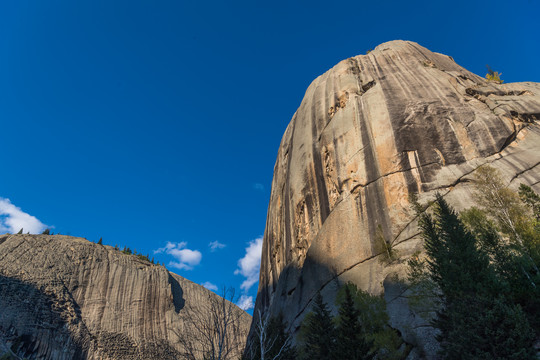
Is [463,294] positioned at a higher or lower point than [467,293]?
lower

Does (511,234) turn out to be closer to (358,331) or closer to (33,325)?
(358,331)

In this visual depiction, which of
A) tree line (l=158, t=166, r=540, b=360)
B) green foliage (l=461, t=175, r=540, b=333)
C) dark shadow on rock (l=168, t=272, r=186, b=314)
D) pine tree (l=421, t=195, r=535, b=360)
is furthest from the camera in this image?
dark shadow on rock (l=168, t=272, r=186, b=314)

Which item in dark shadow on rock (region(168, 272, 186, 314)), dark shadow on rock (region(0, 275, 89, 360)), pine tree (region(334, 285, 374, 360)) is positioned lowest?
pine tree (region(334, 285, 374, 360))

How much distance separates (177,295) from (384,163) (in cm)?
3888

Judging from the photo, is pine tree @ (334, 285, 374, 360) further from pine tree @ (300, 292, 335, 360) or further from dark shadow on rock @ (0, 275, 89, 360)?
dark shadow on rock @ (0, 275, 89, 360)

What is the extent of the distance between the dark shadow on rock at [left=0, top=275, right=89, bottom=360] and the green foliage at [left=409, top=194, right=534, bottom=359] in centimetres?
3622

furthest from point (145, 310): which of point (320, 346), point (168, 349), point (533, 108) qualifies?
point (533, 108)

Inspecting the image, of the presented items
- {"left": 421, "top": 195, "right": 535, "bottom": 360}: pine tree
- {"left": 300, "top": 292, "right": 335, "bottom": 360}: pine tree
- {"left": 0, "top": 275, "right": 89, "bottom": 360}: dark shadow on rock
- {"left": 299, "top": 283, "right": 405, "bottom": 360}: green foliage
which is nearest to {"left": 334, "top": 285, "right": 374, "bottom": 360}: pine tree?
{"left": 299, "top": 283, "right": 405, "bottom": 360}: green foliage

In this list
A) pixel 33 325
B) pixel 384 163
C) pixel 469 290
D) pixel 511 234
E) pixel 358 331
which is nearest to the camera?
pixel 469 290

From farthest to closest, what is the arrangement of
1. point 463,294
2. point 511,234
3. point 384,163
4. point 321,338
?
point 384,163 < point 511,234 < point 321,338 < point 463,294

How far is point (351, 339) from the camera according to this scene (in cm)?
1538

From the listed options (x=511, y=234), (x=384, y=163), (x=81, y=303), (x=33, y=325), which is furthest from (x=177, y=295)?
(x=511, y=234)

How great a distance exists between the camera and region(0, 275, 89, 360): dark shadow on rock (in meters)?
31.2

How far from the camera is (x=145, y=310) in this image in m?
41.4
